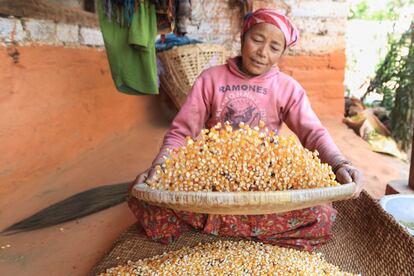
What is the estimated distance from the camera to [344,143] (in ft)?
13.3

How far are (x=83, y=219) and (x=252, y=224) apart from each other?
1.22 meters

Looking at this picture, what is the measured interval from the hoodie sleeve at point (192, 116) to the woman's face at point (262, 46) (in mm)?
301

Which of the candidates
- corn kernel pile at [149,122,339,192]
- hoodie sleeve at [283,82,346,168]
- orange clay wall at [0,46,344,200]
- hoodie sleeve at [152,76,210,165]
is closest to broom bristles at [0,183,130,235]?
orange clay wall at [0,46,344,200]

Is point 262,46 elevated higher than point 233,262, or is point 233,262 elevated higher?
point 262,46

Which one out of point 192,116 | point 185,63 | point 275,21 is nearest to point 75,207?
point 192,116

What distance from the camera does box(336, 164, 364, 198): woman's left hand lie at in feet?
5.02

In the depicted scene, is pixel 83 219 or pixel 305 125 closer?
pixel 305 125

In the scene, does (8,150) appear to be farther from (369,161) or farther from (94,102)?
(369,161)

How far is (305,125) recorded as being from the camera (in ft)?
6.57

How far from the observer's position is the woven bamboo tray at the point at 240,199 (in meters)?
1.23

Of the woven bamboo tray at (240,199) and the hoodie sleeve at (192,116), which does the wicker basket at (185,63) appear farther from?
the woven bamboo tray at (240,199)

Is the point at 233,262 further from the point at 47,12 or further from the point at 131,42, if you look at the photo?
the point at 47,12

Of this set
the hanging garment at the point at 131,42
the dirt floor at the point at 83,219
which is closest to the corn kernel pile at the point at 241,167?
the dirt floor at the point at 83,219

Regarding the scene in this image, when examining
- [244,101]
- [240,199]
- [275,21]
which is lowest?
[240,199]
